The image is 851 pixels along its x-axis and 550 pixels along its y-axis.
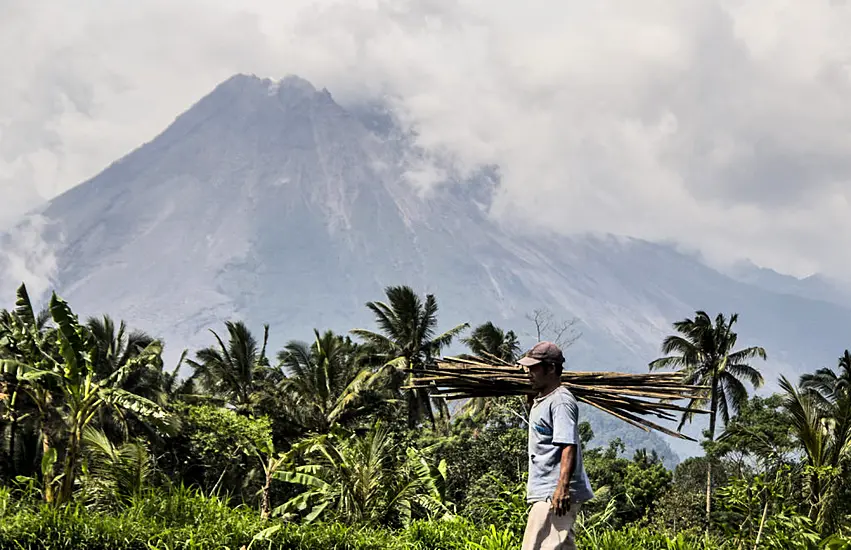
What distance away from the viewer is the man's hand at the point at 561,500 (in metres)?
3.94

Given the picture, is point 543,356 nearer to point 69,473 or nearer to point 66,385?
point 69,473

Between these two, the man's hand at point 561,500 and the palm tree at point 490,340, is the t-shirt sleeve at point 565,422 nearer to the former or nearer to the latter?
the man's hand at point 561,500

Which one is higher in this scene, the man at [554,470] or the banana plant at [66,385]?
the man at [554,470]

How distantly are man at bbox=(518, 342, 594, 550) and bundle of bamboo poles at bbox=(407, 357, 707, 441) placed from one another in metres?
0.77

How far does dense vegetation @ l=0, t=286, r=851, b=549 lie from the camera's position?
289 inches

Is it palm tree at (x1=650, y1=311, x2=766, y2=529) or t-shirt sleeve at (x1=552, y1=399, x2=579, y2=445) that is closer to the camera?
t-shirt sleeve at (x1=552, y1=399, x2=579, y2=445)

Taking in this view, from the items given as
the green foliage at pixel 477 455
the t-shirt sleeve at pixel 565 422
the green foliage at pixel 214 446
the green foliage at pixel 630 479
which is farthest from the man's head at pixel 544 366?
the green foliage at pixel 630 479

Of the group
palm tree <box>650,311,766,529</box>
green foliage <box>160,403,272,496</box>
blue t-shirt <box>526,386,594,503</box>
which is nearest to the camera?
blue t-shirt <box>526,386,594,503</box>

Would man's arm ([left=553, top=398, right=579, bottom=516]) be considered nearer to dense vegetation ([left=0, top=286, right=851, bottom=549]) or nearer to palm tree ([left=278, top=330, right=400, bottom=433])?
dense vegetation ([left=0, top=286, right=851, bottom=549])

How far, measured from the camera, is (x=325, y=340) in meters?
25.8

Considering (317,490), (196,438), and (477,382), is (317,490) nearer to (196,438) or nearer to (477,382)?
(477,382)

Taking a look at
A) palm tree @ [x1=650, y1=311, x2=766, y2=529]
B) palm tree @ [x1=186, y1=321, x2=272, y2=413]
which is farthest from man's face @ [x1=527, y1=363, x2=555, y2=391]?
palm tree @ [x1=650, y1=311, x2=766, y2=529]

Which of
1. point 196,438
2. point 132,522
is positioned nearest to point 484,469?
point 196,438

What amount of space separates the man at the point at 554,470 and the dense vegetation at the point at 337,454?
1522 millimetres
